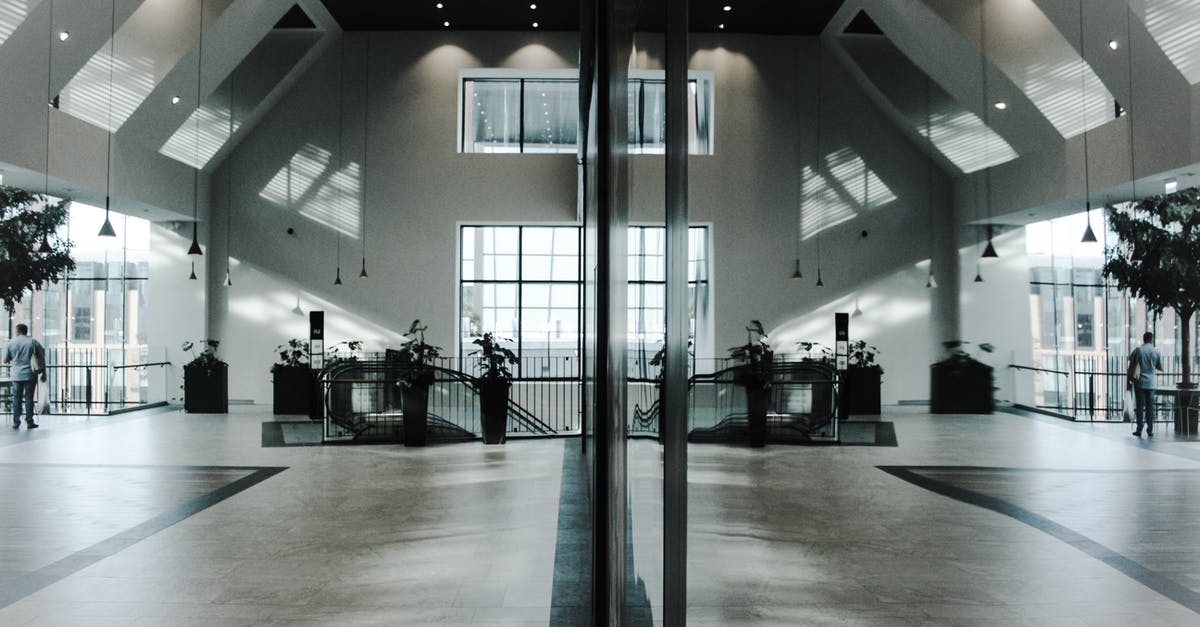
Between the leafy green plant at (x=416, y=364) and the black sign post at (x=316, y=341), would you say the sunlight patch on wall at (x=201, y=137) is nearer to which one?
the black sign post at (x=316, y=341)

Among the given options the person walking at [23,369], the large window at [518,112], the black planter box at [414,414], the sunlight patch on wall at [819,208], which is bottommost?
the black planter box at [414,414]

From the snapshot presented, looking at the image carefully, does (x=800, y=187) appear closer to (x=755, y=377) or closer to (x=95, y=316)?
(x=755, y=377)

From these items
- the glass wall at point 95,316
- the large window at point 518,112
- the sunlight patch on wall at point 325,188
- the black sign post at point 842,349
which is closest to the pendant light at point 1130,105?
the black sign post at point 842,349

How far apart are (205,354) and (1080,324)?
15.9 m

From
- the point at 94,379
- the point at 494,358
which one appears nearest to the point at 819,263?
the point at 494,358

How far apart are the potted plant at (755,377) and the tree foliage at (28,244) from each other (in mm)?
10203

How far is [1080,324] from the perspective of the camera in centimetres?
28

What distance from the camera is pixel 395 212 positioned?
15086 millimetres

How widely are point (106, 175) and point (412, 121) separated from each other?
5141 mm

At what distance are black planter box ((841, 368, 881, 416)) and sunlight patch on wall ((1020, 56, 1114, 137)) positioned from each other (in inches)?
4.8

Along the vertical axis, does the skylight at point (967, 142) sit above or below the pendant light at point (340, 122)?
below

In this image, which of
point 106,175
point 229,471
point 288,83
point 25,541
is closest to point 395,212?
point 288,83

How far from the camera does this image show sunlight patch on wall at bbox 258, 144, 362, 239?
15070mm

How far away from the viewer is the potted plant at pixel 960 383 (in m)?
0.27
